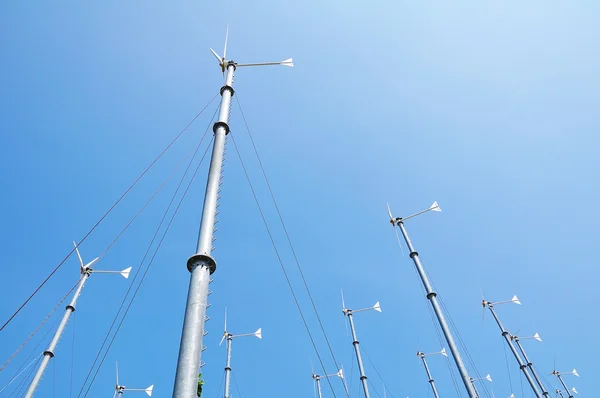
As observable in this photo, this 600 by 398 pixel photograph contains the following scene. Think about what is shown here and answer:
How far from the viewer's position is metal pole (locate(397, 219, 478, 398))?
63.3 feet

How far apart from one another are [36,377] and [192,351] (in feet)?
62.1

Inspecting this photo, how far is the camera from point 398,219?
97.6ft

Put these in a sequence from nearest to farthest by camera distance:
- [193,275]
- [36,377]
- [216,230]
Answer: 1. [193,275]
2. [216,230]
3. [36,377]

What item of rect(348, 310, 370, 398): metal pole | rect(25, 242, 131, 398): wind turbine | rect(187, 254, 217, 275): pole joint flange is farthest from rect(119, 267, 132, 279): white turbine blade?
rect(187, 254, 217, 275): pole joint flange

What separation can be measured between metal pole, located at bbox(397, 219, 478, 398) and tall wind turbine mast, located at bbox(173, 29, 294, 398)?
15104 millimetres

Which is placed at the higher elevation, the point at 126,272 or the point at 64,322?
the point at 126,272

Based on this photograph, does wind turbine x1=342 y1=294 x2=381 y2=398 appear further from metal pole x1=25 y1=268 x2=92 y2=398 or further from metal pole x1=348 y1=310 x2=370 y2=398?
metal pole x1=25 y1=268 x2=92 y2=398

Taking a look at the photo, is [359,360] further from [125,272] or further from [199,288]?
[199,288]

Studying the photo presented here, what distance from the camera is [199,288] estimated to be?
848cm

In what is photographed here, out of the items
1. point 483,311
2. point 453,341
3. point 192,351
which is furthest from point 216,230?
point 483,311

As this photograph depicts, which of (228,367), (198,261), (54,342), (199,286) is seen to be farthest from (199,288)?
(228,367)

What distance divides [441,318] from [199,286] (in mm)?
17908

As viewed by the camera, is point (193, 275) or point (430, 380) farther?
point (430, 380)

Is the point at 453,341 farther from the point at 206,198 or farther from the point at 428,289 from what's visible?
the point at 206,198
